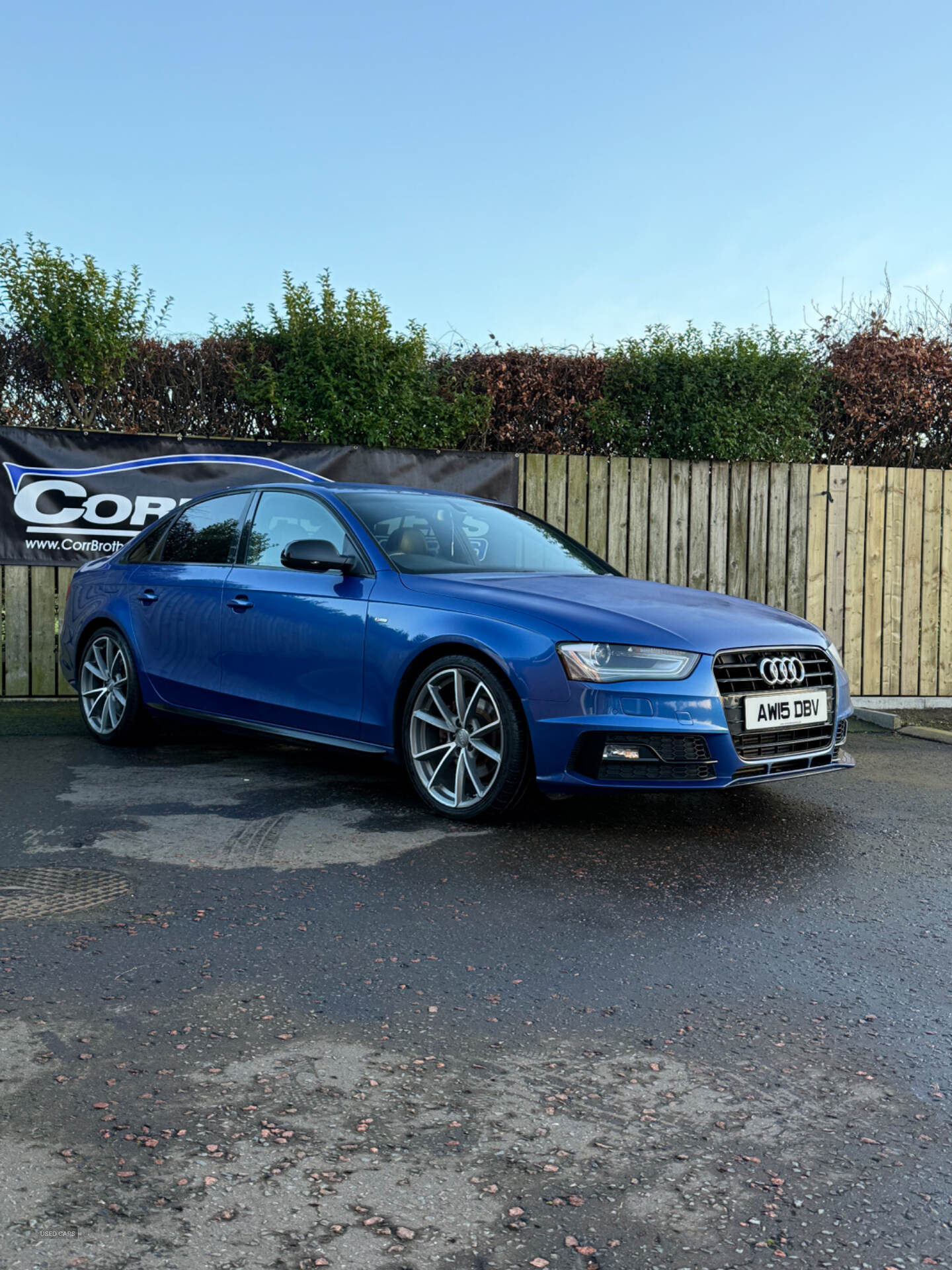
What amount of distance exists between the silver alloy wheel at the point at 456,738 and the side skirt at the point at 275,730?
0.87 feet

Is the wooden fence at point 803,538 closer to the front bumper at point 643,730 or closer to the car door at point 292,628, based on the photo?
the car door at point 292,628

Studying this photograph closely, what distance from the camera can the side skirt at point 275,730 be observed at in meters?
6.02

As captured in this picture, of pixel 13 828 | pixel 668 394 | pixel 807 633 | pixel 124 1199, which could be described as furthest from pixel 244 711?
pixel 668 394

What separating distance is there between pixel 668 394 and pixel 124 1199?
1009 cm

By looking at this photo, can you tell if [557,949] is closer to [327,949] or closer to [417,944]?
[417,944]

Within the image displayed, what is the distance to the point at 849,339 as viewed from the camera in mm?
13461

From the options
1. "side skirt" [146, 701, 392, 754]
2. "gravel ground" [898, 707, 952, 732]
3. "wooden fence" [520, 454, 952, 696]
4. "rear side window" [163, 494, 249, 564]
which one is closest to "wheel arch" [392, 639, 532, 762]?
"side skirt" [146, 701, 392, 754]

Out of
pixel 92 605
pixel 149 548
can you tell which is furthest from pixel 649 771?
pixel 92 605

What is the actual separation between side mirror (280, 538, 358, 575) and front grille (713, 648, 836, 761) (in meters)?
1.94

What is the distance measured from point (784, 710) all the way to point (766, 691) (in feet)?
0.44

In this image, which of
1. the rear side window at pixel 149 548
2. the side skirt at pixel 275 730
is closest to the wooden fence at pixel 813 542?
the rear side window at pixel 149 548

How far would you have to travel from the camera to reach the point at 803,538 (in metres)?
10.7

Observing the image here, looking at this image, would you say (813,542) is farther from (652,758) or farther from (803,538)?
(652,758)

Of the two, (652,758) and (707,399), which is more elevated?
(707,399)
